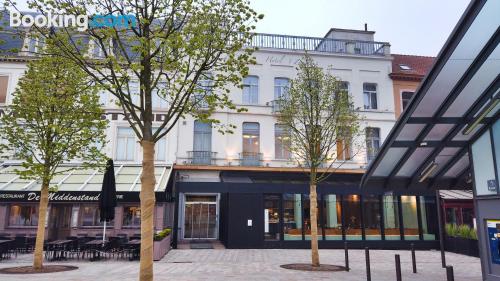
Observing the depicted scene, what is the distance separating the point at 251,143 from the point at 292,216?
5.47 metres

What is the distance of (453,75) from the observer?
8289mm

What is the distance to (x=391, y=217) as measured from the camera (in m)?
21.4

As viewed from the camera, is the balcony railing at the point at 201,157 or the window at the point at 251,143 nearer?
the balcony railing at the point at 201,157

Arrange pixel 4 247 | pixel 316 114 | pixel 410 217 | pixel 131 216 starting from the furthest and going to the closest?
pixel 410 217
pixel 131 216
pixel 4 247
pixel 316 114

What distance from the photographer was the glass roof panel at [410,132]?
9.44 meters

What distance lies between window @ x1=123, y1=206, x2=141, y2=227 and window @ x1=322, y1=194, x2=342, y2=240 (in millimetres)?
10027

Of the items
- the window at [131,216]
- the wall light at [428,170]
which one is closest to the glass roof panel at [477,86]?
the wall light at [428,170]

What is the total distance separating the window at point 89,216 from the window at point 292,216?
976cm

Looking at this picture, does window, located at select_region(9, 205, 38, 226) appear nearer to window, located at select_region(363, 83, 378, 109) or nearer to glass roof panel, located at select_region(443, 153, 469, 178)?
glass roof panel, located at select_region(443, 153, 469, 178)

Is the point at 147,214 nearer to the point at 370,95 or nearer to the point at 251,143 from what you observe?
the point at 251,143

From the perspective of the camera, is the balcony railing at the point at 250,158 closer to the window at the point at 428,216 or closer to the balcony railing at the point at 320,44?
the balcony railing at the point at 320,44

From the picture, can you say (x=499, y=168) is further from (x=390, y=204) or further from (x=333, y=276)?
(x=390, y=204)

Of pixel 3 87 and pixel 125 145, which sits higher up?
pixel 3 87

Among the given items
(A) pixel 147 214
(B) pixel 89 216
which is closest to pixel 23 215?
(B) pixel 89 216
